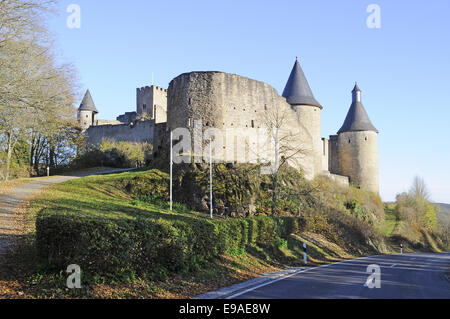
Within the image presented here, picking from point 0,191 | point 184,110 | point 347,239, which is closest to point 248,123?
point 184,110

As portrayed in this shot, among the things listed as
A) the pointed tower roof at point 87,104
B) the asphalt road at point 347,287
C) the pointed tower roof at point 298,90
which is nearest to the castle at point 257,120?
the pointed tower roof at point 298,90

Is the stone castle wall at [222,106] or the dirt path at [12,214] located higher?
the stone castle wall at [222,106]

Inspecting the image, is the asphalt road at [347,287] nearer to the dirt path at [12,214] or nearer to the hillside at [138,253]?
the hillside at [138,253]

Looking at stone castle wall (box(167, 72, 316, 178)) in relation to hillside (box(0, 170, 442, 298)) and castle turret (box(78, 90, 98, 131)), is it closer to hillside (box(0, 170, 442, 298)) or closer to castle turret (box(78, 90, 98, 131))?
hillside (box(0, 170, 442, 298))

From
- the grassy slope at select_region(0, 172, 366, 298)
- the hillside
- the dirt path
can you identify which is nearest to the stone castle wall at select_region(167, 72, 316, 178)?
the grassy slope at select_region(0, 172, 366, 298)

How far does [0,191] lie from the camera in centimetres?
1814

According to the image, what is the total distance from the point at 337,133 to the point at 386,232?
15.8 metres

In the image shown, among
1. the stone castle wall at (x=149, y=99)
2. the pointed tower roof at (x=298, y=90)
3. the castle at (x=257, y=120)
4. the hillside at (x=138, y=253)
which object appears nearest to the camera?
the hillside at (x=138, y=253)

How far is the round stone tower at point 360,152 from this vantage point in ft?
161

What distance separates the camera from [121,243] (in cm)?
830

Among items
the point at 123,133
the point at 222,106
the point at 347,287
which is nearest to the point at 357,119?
the point at 222,106

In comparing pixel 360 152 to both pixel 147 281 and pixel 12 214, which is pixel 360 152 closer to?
pixel 12 214

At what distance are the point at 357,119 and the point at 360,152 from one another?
→ 407 centimetres
